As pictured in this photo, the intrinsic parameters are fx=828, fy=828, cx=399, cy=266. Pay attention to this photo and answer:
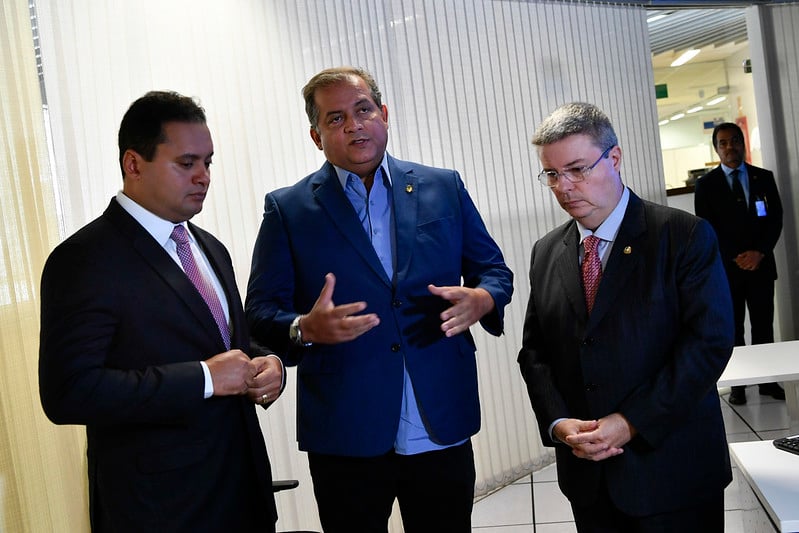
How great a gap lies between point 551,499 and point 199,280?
3.13 metres

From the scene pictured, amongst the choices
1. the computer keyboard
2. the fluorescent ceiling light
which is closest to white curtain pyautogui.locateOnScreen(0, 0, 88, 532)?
the computer keyboard

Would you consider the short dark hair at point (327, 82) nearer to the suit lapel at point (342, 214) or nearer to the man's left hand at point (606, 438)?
the suit lapel at point (342, 214)

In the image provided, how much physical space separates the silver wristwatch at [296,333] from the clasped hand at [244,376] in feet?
0.44

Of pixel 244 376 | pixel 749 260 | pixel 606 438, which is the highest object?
pixel 244 376

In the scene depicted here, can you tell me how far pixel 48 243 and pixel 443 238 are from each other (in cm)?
147

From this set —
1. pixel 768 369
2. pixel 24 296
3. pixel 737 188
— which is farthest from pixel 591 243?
pixel 737 188

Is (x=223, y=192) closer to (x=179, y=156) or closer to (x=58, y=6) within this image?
(x=58, y=6)

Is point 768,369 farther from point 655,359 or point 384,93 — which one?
point 384,93

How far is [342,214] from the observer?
7.64ft

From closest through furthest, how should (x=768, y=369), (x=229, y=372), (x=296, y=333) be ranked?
1. (x=229, y=372)
2. (x=296, y=333)
3. (x=768, y=369)

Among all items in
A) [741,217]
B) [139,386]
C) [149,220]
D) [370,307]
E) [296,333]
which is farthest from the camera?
[741,217]

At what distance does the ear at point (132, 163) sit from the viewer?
1.98 meters

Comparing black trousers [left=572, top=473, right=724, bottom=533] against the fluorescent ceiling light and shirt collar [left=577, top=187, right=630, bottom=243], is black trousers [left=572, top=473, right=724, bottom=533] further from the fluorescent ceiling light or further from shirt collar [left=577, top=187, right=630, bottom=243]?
the fluorescent ceiling light

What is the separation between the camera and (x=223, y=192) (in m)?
3.61
